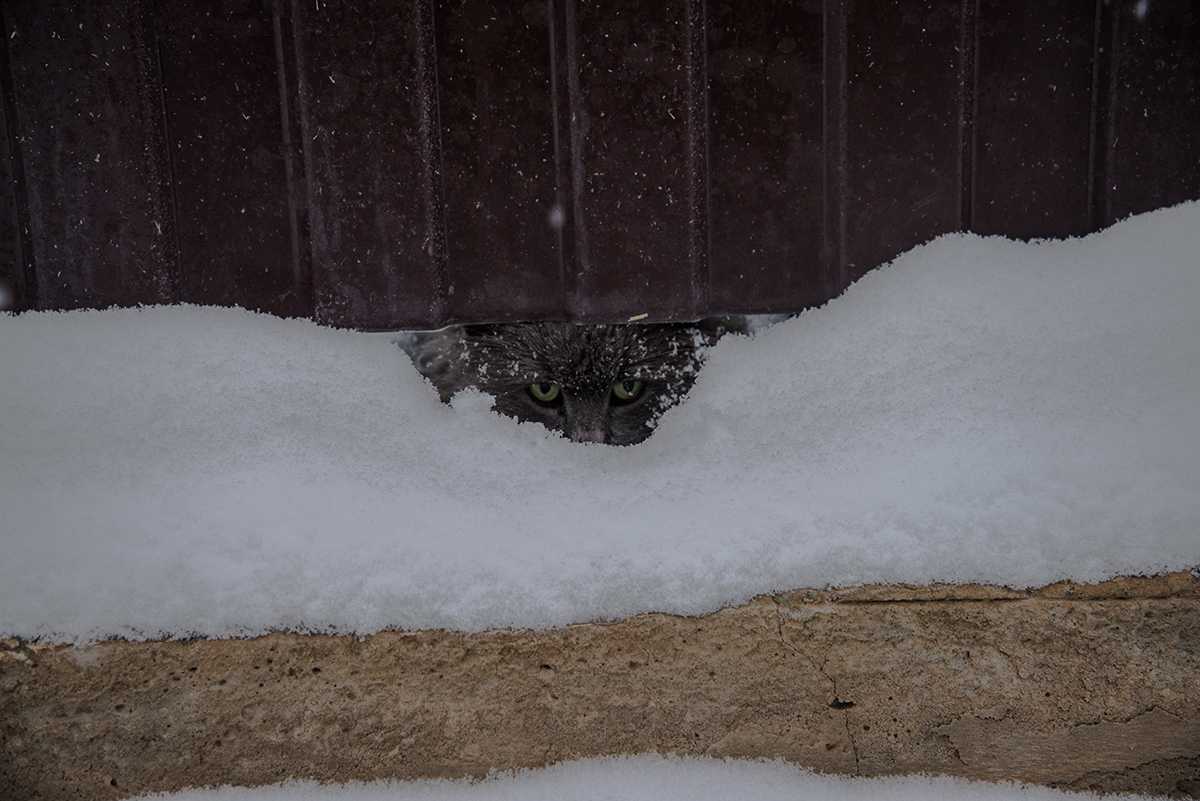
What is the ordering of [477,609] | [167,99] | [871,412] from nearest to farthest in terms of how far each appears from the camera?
[477,609], [871,412], [167,99]

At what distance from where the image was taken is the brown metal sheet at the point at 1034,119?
1.35 metres

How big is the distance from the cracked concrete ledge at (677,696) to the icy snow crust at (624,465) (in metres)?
0.05

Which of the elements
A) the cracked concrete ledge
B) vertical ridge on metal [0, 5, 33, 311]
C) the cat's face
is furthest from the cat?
the cracked concrete ledge

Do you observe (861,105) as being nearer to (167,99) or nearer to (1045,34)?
(1045,34)

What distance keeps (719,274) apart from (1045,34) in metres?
0.83

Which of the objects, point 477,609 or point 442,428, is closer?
point 477,609

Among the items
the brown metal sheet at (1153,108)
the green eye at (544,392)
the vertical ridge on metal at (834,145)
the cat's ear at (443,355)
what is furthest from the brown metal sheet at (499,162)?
the brown metal sheet at (1153,108)

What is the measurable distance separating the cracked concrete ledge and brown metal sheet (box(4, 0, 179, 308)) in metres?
0.74

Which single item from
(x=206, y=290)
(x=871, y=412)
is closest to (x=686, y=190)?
(x=871, y=412)

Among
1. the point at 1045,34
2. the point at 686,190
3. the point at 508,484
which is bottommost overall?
the point at 508,484

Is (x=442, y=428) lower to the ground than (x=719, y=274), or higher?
lower

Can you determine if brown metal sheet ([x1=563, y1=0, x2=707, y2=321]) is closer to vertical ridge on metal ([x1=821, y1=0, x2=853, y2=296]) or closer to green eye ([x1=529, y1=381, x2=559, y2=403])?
vertical ridge on metal ([x1=821, y1=0, x2=853, y2=296])

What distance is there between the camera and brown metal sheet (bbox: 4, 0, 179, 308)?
128cm

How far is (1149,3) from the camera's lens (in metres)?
1.35
